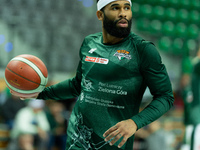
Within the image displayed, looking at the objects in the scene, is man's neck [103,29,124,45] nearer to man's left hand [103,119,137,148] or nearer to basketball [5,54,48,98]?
basketball [5,54,48,98]

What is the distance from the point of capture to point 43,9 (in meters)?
10.0

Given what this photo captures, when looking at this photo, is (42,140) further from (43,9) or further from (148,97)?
(43,9)

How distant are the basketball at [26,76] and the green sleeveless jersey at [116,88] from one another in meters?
0.44

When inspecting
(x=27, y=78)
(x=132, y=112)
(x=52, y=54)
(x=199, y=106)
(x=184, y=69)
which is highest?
(x=27, y=78)

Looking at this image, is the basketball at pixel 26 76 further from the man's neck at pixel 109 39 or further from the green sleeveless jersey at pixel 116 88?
the man's neck at pixel 109 39

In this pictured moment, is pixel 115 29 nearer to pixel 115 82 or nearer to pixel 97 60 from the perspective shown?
pixel 97 60

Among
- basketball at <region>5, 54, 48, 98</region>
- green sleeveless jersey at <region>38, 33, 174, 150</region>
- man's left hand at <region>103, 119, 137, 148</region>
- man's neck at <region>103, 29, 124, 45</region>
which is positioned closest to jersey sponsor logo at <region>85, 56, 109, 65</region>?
green sleeveless jersey at <region>38, 33, 174, 150</region>

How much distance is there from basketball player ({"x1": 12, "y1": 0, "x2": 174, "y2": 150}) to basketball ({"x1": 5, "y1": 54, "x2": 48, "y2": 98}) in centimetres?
43

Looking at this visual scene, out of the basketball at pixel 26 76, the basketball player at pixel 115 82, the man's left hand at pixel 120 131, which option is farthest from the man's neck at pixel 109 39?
the man's left hand at pixel 120 131

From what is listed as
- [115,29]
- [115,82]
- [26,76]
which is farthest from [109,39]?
[26,76]

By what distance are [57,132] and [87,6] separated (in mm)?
6029

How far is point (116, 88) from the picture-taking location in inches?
101

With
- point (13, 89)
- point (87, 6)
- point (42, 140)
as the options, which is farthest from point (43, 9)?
point (13, 89)

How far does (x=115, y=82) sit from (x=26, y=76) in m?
0.84
